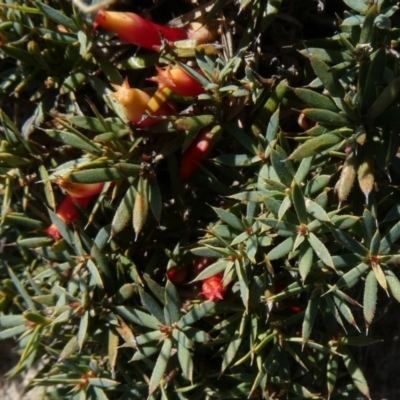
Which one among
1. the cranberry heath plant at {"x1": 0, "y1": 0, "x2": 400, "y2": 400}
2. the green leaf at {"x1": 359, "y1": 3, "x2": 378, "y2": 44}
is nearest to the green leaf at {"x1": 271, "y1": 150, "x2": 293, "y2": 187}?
the cranberry heath plant at {"x1": 0, "y1": 0, "x2": 400, "y2": 400}

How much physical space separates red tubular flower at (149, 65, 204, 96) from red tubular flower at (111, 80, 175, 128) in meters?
0.06

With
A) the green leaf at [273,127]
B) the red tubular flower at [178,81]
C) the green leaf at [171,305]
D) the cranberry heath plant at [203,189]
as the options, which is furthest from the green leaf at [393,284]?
the red tubular flower at [178,81]

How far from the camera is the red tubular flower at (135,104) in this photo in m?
1.54

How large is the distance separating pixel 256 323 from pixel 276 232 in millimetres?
267

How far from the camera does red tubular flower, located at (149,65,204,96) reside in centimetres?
158

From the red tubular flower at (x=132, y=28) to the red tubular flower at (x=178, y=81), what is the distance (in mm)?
91

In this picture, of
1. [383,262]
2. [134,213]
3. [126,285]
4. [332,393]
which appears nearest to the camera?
[383,262]

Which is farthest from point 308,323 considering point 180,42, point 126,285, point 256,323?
point 180,42

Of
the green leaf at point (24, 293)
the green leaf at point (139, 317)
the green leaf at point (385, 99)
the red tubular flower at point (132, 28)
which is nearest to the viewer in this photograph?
the green leaf at point (385, 99)

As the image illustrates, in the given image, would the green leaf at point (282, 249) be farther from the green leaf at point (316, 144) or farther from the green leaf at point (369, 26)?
the green leaf at point (369, 26)

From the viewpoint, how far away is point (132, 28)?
5.31ft

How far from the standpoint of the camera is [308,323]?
1571 mm

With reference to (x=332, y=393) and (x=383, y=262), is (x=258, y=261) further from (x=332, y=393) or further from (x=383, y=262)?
(x=332, y=393)

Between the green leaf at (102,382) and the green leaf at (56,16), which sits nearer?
the green leaf at (56,16)
